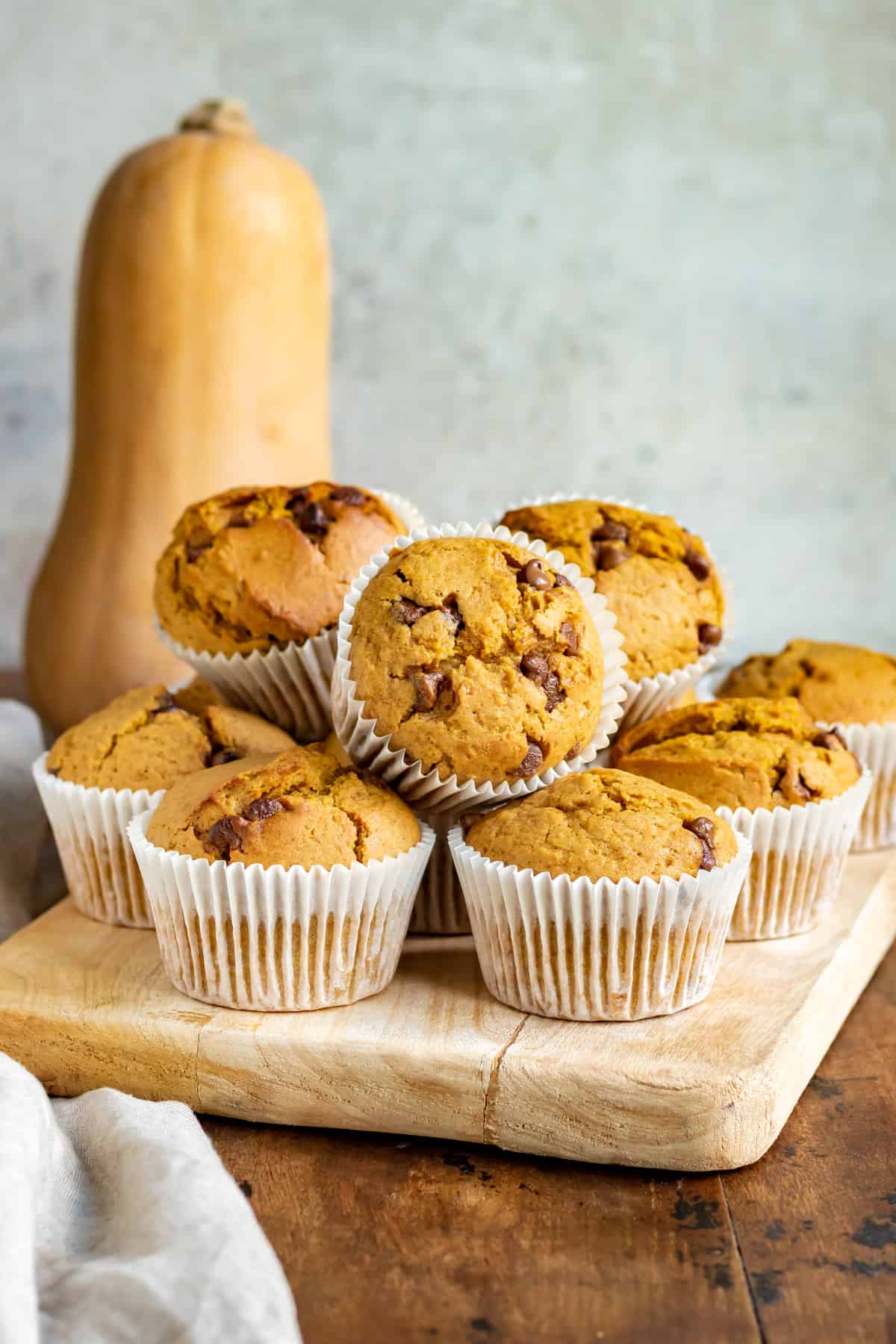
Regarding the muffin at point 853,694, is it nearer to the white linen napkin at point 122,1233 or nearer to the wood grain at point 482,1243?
the wood grain at point 482,1243

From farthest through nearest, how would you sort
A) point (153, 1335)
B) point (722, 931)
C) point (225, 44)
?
1. point (225, 44)
2. point (722, 931)
3. point (153, 1335)

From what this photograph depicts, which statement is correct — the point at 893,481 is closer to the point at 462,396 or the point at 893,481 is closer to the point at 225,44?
the point at 462,396

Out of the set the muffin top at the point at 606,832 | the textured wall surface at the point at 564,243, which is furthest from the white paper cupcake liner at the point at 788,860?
the textured wall surface at the point at 564,243

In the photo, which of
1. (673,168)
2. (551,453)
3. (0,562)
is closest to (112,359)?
(0,562)

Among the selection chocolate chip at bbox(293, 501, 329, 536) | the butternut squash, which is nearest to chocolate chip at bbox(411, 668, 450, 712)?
chocolate chip at bbox(293, 501, 329, 536)

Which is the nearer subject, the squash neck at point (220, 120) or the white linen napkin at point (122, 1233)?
the white linen napkin at point (122, 1233)

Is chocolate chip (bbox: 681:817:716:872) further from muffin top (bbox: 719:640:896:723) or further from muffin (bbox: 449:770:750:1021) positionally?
muffin top (bbox: 719:640:896:723)

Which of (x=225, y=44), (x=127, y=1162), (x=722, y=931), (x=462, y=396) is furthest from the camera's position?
(x=462, y=396)
